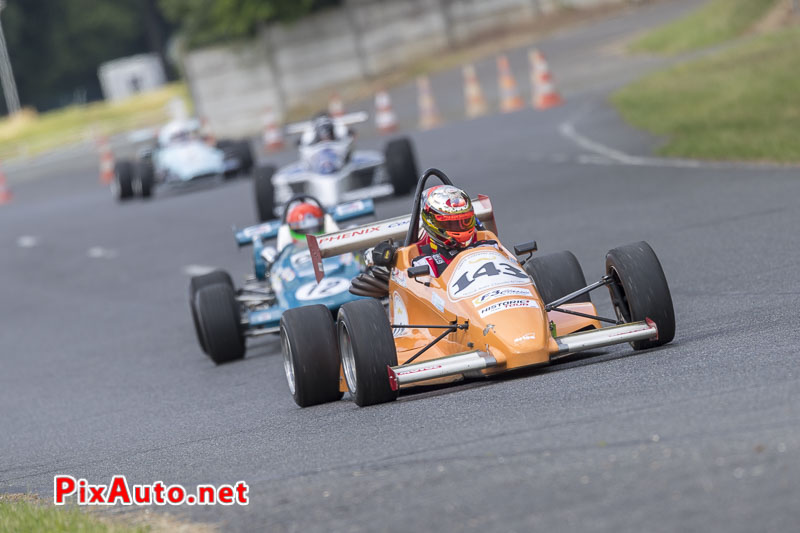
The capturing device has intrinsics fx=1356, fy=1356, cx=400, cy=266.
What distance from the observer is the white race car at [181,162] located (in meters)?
25.1

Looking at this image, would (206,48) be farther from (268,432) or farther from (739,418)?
(739,418)

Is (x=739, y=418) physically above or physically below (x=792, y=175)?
above

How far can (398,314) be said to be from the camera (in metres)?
9.20

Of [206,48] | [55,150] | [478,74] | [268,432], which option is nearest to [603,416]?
[268,432]

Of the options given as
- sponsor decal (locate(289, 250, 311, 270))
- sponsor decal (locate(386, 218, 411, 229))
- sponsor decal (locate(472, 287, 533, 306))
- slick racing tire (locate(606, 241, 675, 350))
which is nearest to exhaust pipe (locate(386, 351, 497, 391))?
sponsor decal (locate(472, 287, 533, 306))

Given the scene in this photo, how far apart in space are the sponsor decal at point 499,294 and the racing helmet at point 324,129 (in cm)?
1137

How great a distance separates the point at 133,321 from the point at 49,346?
0.94 metres

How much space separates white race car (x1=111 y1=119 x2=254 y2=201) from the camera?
25141 mm

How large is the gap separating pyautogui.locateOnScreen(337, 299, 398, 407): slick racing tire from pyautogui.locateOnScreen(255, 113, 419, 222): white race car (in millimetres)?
10217

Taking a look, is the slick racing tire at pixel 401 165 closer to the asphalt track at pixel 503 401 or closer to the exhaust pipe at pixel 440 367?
the asphalt track at pixel 503 401

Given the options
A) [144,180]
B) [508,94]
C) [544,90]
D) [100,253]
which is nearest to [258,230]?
[100,253]

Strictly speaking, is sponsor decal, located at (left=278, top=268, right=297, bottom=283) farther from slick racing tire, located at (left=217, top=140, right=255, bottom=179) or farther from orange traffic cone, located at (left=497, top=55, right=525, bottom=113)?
orange traffic cone, located at (left=497, top=55, right=525, bottom=113)

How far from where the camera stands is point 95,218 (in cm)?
2431

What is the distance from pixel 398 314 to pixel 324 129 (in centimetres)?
1030
